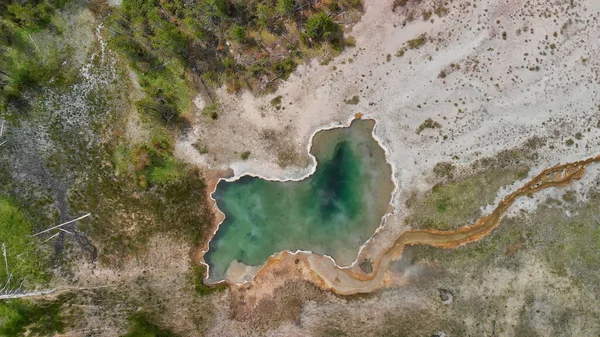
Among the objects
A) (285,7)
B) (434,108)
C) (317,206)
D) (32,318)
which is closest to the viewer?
(32,318)

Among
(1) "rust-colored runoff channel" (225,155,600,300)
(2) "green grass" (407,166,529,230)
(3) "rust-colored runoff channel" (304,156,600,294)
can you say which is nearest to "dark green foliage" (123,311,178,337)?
(1) "rust-colored runoff channel" (225,155,600,300)

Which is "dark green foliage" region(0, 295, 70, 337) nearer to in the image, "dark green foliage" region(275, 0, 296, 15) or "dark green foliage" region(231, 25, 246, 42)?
"dark green foliage" region(231, 25, 246, 42)

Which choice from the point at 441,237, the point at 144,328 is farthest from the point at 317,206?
the point at 144,328

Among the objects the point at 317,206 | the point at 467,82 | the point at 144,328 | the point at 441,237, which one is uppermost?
the point at 467,82

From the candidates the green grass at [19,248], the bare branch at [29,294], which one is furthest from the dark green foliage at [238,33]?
the bare branch at [29,294]

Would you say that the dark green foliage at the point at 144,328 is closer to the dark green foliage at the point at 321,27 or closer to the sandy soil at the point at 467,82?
the sandy soil at the point at 467,82

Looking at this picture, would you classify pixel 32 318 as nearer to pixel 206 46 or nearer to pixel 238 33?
pixel 206 46

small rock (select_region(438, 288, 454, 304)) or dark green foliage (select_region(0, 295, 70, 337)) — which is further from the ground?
dark green foliage (select_region(0, 295, 70, 337))
